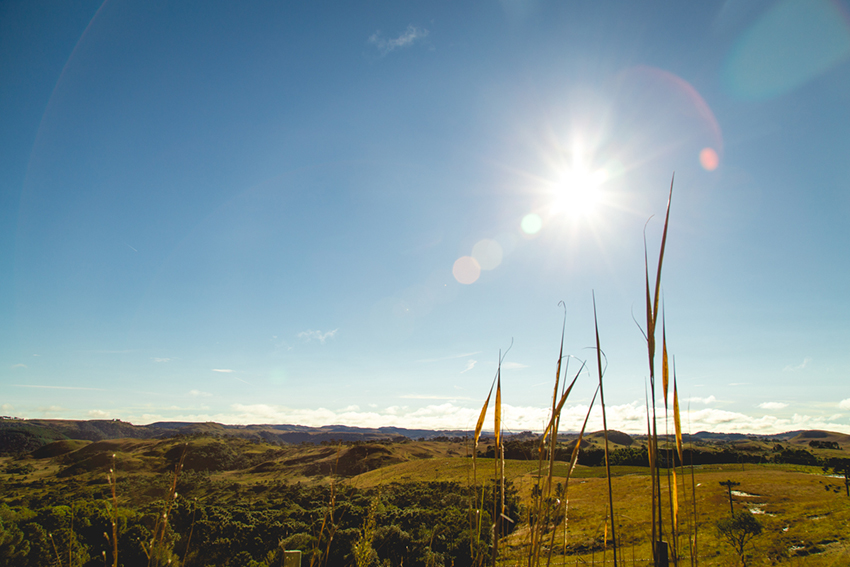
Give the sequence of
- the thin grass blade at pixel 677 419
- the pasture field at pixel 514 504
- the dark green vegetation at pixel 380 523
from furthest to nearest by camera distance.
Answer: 1. the pasture field at pixel 514 504
2. the dark green vegetation at pixel 380 523
3. the thin grass blade at pixel 677 419

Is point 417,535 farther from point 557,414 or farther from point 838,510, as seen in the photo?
point 838,510

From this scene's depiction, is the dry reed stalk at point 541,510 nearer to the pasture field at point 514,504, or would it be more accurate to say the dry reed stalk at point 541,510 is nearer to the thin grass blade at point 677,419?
the pasture field at point 514,504

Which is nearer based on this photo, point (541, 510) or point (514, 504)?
point (541, 510)

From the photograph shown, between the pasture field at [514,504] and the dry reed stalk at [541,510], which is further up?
the dry reed stalk at [541,510]

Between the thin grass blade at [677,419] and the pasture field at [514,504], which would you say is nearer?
the thin grass blade at [677,419]

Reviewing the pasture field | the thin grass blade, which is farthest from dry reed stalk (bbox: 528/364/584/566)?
the thin grass blade

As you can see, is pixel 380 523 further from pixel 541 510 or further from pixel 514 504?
pixel 541 510

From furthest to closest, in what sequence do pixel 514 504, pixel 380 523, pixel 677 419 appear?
1. pixel 514 504
2. pixel 380 523
3. pixel 677 419

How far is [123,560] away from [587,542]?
17824mm

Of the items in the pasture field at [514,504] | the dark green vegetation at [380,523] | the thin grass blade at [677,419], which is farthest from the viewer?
the pasture field at [514,504]

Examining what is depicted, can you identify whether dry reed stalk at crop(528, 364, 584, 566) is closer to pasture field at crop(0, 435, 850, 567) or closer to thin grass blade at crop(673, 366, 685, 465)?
pasture field at crop(0, 435, 850, 567)

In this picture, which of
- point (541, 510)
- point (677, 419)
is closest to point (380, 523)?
point (541, 510)

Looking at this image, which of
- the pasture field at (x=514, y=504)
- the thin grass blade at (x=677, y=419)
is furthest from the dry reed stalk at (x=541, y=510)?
the thin grass blade at (x=677, y=419)

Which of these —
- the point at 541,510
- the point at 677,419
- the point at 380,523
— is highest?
the point at 677,419
